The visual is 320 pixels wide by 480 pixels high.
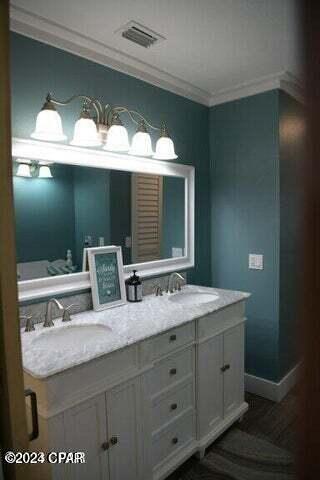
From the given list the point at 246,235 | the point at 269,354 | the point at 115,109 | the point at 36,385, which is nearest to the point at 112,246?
the point at 115,109

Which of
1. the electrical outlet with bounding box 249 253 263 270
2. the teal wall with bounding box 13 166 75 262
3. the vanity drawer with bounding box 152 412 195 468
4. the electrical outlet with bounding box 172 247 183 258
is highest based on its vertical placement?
the teal wall with bounding box 13 166 75 262

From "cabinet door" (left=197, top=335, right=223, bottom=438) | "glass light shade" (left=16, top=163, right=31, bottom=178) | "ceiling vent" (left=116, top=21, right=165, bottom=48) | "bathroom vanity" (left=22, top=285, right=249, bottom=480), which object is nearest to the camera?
"bathroom vanity" (left=22, top=285, right=249, bottom=480)

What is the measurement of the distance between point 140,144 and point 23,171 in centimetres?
78

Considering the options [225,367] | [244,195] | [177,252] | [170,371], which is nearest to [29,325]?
[170,371]

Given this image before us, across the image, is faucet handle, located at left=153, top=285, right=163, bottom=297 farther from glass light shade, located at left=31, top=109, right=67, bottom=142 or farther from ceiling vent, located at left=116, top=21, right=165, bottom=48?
ceiling vent, located at left=116, top=21, right=165, bottom=48

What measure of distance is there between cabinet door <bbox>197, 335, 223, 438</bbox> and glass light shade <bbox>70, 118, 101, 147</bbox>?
1.36m

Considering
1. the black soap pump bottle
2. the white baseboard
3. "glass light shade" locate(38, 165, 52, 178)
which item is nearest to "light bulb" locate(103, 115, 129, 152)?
"glass light shade" locate(38, 165, 52, 178)

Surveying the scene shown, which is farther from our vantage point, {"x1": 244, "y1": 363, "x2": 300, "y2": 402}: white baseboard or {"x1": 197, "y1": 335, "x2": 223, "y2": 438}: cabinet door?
{"x1": 244, "y1": 363, "x2": 300, "y2": 402}: white baseboard

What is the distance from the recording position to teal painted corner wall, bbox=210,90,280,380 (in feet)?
8.07

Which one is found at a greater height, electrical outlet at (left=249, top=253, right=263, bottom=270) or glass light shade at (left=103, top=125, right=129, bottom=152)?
glass light shade at (left=103, top=125, right=129, bottom=152)

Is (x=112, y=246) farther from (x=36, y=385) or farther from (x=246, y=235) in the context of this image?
(x=246, y=235)

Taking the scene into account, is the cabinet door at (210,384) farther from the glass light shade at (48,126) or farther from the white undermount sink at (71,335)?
the glass light shade at (48,126)

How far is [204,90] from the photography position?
2627 mm

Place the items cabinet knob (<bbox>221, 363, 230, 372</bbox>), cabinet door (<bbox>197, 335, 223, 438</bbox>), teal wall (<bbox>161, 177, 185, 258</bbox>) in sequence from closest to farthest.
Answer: cabinet door (<bbox>197, 335, 223, 438</bbox>), cabinet knob (<bbox>221, 363, 230, 372</bbox>), teal wall (<bbox>161, 177, 185, 258</bbox>)
